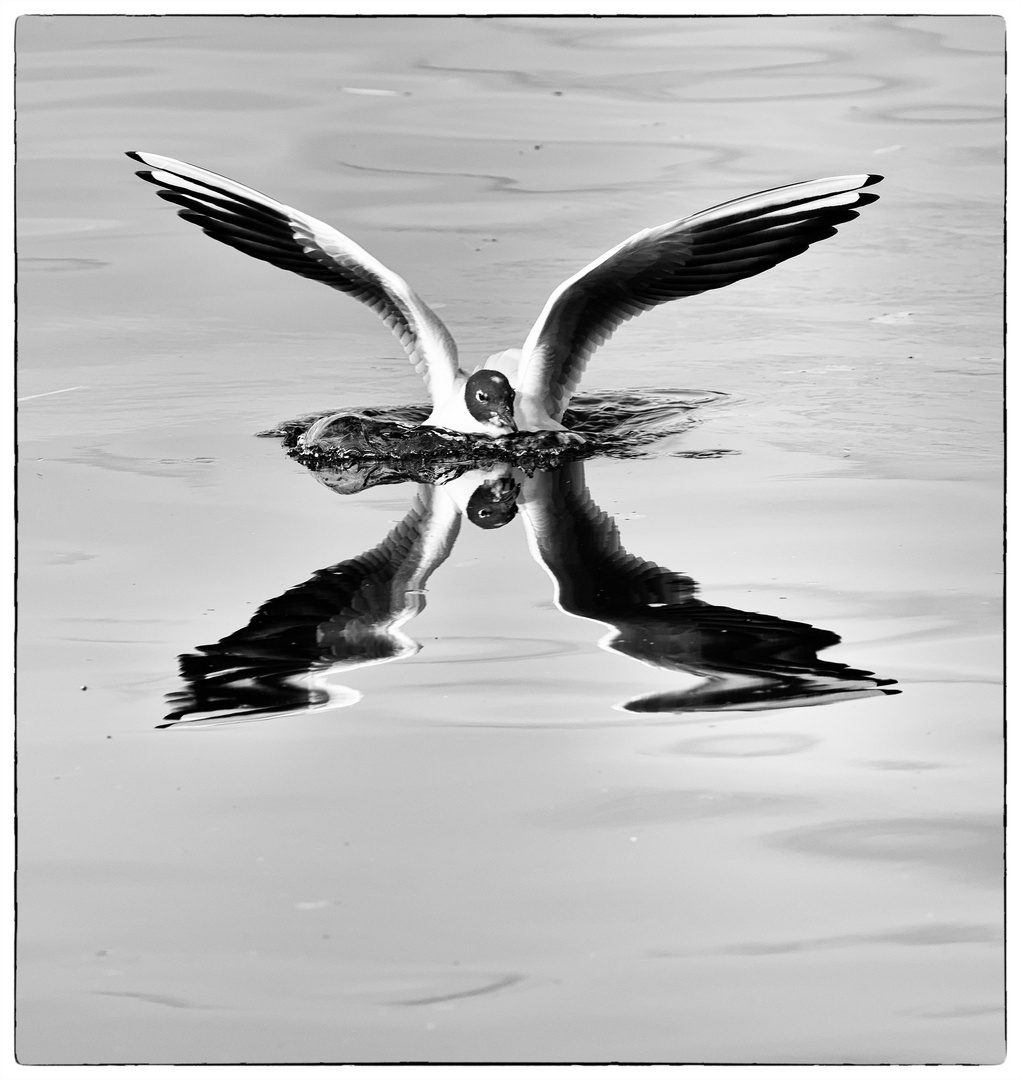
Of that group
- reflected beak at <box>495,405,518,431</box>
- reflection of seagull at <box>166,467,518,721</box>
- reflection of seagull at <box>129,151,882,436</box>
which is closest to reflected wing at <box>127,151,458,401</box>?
reflection of seagull at <box>129,151,882,436</box>

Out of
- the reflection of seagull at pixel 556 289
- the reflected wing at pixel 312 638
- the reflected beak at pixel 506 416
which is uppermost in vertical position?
the reflection of seagull at pixel 556 289

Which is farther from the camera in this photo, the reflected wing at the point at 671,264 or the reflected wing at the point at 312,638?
the reflected wing at the point at 671,264

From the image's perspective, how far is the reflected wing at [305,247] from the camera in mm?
4195

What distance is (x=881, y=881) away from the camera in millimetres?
2775

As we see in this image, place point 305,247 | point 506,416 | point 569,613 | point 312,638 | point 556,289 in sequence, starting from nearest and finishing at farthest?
point 312,638
point 569,613
point 556,289
point 506,416
point 305,247

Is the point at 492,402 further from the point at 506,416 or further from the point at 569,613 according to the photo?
the point at 569,613

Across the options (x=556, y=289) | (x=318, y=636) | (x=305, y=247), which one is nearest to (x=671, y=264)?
(x=556, y=289)

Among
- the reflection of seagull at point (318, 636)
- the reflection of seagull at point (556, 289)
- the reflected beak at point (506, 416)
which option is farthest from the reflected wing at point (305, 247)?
the reflection of seagull at point (318, 636)

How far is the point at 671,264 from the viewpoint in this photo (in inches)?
162

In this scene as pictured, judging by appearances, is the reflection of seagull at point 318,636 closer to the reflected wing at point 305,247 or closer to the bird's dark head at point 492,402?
the bird's dark head at point 492,402

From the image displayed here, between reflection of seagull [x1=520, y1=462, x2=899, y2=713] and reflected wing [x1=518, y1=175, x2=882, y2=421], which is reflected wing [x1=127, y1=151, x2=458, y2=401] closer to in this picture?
reflected wing [x1=518, y1=175, x2=882, y2=421]

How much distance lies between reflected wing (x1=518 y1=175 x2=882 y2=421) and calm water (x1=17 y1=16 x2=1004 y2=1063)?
16 cm

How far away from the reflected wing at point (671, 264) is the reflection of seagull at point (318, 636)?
73 cm

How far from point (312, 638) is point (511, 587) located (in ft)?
1.38
